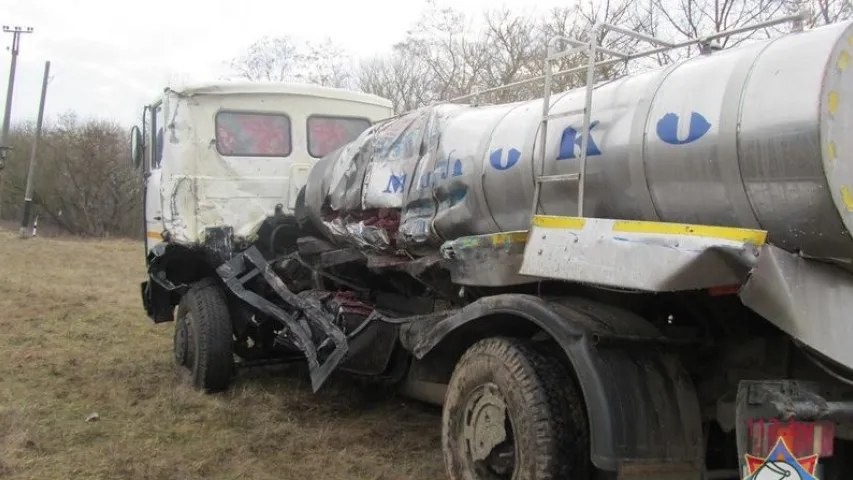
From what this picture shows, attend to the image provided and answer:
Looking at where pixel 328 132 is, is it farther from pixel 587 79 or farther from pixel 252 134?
pixel 587 79

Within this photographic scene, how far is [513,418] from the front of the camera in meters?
3.18

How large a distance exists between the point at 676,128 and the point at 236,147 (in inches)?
189

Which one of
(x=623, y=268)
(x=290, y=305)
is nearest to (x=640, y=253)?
(x=623, y=268)

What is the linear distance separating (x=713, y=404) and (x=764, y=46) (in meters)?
1.42

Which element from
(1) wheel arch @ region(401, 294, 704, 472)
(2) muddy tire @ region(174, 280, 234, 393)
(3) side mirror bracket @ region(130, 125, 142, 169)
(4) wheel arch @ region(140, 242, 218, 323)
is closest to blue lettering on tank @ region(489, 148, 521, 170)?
(1) wheel arch @ region(401, 294, 704, 472)

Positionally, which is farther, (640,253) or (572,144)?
(572,144)

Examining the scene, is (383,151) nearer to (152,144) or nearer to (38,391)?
(152,144)

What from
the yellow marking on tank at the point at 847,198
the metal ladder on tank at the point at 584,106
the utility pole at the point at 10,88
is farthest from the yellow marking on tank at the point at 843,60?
the utility pole at the point at 10,88

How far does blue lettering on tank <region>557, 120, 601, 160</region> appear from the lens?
10.7ft

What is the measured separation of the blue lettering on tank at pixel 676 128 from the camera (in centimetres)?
276

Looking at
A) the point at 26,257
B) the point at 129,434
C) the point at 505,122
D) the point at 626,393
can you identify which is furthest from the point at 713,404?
the point at 26,257

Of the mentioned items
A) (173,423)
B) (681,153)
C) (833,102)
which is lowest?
(173,423)

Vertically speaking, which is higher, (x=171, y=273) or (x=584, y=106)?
(x=584, y=106)

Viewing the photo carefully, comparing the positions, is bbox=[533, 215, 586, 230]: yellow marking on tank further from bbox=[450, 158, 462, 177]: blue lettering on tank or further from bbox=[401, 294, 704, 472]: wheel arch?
bbox=[450, 158, 462, 177]: blue lettering on tank
